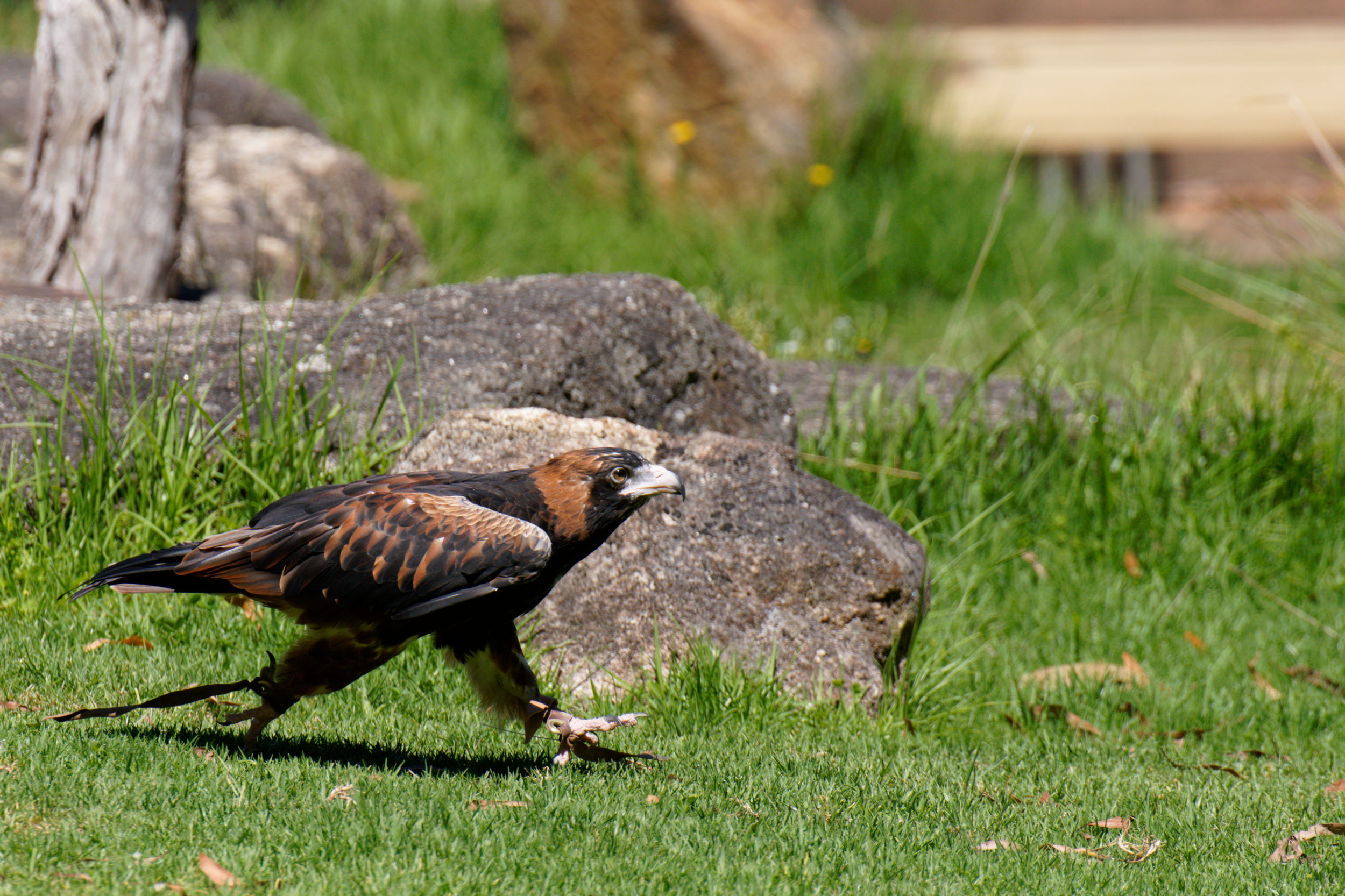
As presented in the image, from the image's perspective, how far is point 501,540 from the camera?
10.7ft

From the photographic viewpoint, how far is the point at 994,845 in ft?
10.7

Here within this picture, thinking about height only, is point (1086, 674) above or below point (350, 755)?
below

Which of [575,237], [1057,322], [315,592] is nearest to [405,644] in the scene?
[315,592]

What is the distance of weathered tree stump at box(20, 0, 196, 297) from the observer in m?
5.98

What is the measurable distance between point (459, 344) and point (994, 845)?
9.67 feet

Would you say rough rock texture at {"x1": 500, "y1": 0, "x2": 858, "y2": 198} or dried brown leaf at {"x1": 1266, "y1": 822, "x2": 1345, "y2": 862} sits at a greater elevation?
rough rock texture at {"x1": 500, "y1": 0, "x2": 858, "y2": 198}

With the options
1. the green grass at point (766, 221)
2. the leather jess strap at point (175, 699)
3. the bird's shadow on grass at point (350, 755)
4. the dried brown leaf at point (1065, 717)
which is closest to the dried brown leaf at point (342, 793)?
the bird's shadow on grass at point (350, 755)

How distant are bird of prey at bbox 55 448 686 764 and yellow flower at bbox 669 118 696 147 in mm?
7509

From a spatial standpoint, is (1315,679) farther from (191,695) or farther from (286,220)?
(286,220)

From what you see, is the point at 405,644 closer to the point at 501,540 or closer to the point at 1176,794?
the point at 501,540

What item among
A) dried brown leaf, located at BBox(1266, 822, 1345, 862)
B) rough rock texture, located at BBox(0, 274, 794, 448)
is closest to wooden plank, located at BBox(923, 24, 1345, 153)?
rough rock texture, located at BBox(0, 274, 794, 448)

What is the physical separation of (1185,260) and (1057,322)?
2.13m

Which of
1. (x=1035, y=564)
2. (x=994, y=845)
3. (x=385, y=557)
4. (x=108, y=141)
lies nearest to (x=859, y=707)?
(x=994, y=845)

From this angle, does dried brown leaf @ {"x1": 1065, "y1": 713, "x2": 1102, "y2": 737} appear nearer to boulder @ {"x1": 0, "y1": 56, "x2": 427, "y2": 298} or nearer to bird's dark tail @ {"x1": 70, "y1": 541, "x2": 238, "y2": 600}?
bird's dark tail @ {"x1": 70, "y1": 541, "x2": 238, "y2": 600}
